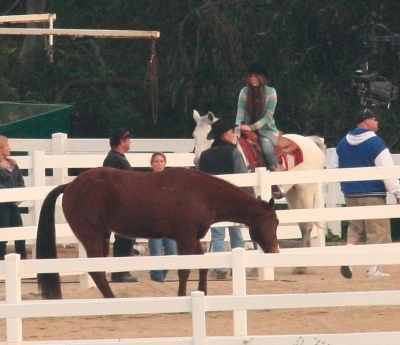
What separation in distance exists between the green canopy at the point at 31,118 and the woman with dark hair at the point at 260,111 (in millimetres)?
6413

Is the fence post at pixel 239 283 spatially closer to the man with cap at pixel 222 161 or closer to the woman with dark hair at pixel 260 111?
the man with cap at pixel 222 161

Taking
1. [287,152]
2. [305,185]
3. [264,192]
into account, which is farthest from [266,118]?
[264,192]

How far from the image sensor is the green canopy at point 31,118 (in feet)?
70.9

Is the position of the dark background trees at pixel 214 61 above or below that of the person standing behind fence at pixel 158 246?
above

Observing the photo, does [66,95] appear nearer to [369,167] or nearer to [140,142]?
[140,142]

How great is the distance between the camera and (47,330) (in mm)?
11562

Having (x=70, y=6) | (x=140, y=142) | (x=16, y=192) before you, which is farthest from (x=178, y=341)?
(x=70, y=6)

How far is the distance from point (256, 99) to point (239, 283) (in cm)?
599

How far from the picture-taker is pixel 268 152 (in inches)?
624

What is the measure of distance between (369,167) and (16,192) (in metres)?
3.50

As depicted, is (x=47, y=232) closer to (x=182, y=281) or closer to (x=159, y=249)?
(x=182, y=281)

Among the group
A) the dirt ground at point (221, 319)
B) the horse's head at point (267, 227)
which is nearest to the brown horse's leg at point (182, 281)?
the dirt ground at point (221, 319)

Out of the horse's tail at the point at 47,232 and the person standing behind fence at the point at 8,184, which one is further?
the person standing behind fence at the point at 8,184

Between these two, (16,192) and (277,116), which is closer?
(16,192)
